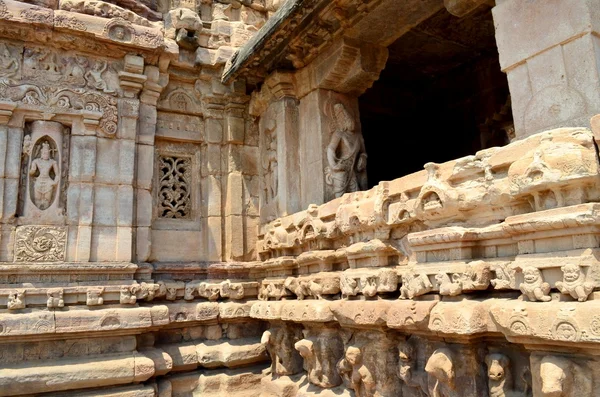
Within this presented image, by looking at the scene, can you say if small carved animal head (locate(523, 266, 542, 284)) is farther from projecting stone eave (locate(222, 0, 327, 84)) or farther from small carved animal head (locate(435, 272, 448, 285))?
projecting stone eave (locate(222, 0, 327, 84))

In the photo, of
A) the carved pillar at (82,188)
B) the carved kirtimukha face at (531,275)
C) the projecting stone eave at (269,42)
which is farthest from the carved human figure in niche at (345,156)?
the carved kirtimukha face at (531,275)

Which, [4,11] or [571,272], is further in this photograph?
[4,11]

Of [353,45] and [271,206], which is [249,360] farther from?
[353,45]

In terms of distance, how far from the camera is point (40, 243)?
6164 millimetres

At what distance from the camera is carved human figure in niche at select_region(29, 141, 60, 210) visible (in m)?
6.32

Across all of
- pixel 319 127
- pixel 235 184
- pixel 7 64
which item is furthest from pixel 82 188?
pixel 319 127

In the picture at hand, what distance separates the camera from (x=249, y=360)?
701 centimetres

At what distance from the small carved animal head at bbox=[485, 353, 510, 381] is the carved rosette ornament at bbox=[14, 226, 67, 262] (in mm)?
5153

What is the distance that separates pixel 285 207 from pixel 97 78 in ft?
10.2

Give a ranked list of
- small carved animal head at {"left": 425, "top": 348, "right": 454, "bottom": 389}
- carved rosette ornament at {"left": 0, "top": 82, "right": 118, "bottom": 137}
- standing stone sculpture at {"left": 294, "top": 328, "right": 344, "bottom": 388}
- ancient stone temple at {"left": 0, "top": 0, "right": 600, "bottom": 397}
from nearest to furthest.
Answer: ancient stone temple at {"left": 0, "top": 0, "right": 600, "bottom": 397}
small carved animal head at {"left": 425, "top": 348, "right": 454, "bottom": 389}
standing stone sculpture at {"left": 294, "top": 328, "right": 344, "bottom": 388}
carved rosette ornament at {"left": 0, "top": 82, "right": 118, "bottom": 137}

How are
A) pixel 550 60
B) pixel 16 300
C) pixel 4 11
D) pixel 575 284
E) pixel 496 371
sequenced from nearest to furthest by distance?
pixel 575 284 → pixel 496 371 → pixel 550 60 → pixel 16 300 → pixel 4 11

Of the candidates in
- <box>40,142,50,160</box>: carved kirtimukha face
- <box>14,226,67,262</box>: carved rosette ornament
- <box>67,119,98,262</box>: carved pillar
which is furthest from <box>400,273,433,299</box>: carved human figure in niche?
<box>40,142,50,160</box>: carved kirtimukha face

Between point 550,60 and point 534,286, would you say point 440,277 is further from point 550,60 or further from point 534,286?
point 550,60

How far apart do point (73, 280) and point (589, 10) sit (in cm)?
603
